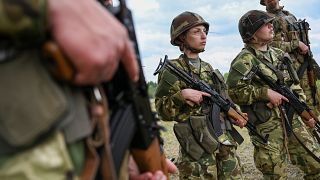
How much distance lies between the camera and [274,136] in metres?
5.31

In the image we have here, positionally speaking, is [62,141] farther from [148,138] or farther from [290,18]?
[290,18]

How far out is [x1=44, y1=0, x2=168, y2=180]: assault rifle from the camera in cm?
134

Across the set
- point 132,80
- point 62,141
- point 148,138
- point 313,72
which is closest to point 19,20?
point 62,141

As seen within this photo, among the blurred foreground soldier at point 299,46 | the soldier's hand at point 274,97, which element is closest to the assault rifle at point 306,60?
the blurred foreground soldier at point 299,46

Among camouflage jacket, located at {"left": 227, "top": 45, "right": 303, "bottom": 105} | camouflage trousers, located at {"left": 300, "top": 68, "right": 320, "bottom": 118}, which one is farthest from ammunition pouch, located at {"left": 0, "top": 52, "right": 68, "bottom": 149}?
camouflage trousers, located at {"left": 300, "top": 68, "right": 320, "bottom": 118}

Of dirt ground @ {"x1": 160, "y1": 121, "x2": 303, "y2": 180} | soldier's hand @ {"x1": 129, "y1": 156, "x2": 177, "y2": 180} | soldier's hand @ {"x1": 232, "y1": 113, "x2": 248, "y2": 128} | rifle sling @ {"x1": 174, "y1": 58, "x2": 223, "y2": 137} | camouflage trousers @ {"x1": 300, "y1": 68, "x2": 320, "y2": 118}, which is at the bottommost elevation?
dirt ground @ {"x1": 160, "y1": 121, "x2": 303, "y2": 180}

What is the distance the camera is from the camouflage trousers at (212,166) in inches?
183

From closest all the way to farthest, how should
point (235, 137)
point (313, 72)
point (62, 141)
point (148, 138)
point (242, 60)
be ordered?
1. point (62, 141)
2. point (148, 138)
3. point (235, 137)
4. point (242, 60)
5. point (313, 72)

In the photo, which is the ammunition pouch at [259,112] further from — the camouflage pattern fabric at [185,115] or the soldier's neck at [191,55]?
the soldier's neck at [191,55]

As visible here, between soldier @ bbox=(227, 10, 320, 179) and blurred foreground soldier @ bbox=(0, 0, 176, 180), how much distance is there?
14.1 ft

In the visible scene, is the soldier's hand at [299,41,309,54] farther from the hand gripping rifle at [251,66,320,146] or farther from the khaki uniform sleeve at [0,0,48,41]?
the khaki uniform sleeve at [0,0,48,41]

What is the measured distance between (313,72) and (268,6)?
49.0 inches

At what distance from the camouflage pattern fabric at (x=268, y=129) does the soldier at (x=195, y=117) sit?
368mm

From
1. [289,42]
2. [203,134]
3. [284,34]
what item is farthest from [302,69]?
[203,134]
